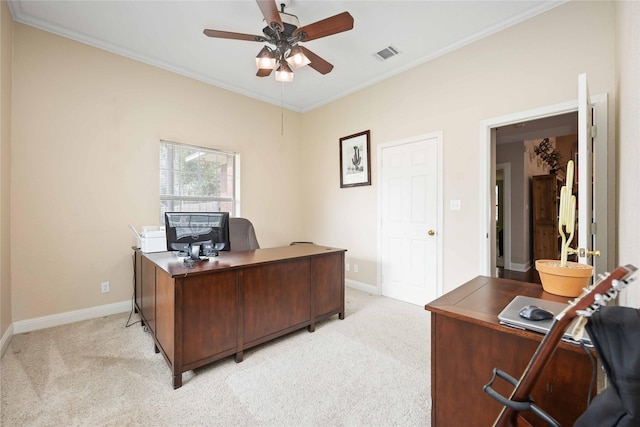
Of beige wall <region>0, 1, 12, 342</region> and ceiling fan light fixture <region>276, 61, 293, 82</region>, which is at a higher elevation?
ceiling fan light fixture <region>276, 61, 293, 82</region>

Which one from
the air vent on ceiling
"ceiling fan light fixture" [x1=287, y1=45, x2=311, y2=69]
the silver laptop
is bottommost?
the silver laptop

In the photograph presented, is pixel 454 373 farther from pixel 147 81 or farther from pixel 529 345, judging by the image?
pixel 147 81

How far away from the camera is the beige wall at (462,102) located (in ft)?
7.73

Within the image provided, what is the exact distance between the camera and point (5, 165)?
245 centimetres

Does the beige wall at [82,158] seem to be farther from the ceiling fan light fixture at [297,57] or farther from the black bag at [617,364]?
the black bag at [617,364]

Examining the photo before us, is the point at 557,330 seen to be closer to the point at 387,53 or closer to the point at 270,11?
the point at 270,11

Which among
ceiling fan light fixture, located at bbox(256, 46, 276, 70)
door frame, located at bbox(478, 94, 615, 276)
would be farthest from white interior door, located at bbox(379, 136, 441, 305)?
ceiling fan light fixture, located at bbox(256, 46, 276, 70)

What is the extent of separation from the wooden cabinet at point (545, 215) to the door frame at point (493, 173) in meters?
3.72

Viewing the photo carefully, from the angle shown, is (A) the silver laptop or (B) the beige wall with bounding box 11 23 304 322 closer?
(A) the silver laptop

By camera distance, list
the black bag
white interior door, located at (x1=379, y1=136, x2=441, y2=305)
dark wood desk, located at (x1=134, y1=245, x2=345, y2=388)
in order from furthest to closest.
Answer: white interior door, located at (x1=379, y1=136, x2=441, y2=305) < dark wood desk, located at (x1=134, y1=245, x2=345, y2=388) < the black bag

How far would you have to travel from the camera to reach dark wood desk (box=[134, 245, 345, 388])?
6.23 feet

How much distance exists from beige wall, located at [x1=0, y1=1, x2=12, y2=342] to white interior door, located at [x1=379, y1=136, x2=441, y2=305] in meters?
3.87

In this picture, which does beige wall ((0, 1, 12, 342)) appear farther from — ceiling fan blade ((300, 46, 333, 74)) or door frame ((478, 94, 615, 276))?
door frame ((478, 94, 615, 276))

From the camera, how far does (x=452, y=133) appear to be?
313cm
